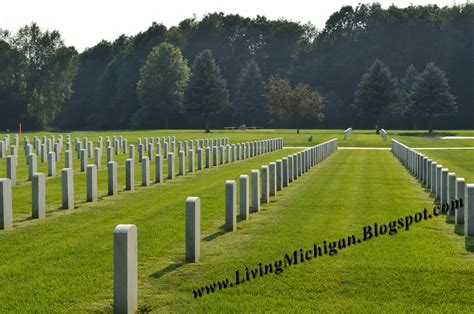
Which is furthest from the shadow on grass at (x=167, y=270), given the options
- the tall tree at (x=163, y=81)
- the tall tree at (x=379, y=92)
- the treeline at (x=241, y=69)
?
the tall tree at (x=163, y=81)

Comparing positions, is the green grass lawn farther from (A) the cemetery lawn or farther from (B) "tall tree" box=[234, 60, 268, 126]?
(B) "tall tree" box=[234, 60, 268, 126]

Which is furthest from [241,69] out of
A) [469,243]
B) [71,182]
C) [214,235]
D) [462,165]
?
[469,243]

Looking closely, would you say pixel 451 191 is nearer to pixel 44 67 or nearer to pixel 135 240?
pixel 135 240

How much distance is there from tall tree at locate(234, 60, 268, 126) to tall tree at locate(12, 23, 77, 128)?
25219 mm

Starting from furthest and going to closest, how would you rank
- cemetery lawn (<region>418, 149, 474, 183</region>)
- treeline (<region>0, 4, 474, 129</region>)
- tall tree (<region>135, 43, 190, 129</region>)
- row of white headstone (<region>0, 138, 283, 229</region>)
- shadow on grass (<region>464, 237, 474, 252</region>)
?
tall tree (<region>135, 43, 190, 129</region>) → treeline (<region>0, 4, 474, 129</region>) → cemetery lawn (<region>418, 149, 474, 183</region>) → row of white headstone (<region>0, 138, 283, 229</region>) → shadow on grass (<region>464, 237, 474, 252</region>)

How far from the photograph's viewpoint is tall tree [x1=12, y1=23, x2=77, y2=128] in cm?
8988

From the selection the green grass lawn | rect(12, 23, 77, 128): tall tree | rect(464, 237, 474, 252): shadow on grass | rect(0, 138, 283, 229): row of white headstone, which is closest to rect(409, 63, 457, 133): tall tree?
the green grass lawn

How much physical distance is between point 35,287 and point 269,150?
1291 inches

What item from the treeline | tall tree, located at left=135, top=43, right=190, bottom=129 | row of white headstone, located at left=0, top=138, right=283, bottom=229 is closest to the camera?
row of white headstone, located at left=0, top=138, right=283, bottom=229

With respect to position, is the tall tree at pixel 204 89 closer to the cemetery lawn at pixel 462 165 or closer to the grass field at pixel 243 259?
the cemetery lawn at pixel 462 165

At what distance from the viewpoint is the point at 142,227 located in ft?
37.5

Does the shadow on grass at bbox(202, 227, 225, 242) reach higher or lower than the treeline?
lower

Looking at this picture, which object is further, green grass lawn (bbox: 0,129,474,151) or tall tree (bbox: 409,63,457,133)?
tall tree (bbox: 409,63,457,133)

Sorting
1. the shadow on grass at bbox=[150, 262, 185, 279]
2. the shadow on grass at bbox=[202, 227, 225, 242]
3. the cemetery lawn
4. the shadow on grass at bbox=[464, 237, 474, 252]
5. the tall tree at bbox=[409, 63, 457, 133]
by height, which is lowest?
the shadow on grass at bbox=[150, 262, 185, 279]
